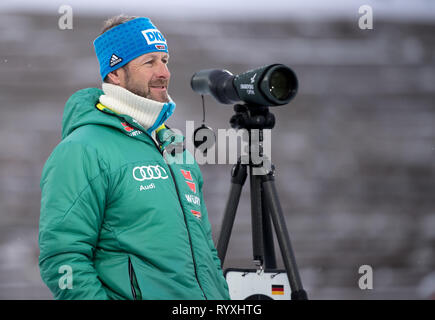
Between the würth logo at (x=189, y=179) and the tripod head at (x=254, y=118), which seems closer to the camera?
the würth logo at (x=189, y=179)

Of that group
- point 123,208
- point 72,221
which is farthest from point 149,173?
point 72,221

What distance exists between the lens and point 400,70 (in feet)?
10.4

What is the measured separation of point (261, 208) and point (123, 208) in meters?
0.68

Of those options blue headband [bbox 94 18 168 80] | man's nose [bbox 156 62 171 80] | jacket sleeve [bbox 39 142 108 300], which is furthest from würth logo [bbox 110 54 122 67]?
jacket sleeve [bbox 39 142 108 300]

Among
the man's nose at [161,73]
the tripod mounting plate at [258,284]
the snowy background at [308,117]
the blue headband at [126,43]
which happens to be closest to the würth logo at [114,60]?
the blue headband at [126,43]

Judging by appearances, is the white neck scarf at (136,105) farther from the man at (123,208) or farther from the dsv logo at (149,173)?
the dsv logo at (149,173)

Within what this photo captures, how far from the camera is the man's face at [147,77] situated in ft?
4.52

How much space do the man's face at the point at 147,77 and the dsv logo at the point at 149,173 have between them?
20 centimetres

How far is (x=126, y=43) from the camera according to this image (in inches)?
55.9

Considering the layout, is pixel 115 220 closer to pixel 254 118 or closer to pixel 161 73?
pixel 161 73

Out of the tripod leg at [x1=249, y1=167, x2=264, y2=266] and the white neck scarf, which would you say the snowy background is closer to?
the tripod leg at [x1=249, y1=167, x2=264, y2=266]

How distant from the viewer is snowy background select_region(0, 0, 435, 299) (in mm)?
2734

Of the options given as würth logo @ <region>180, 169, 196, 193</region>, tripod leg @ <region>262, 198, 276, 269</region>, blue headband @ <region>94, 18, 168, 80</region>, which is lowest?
tripod leg @ <region>262, 198, 276, 269</region>
